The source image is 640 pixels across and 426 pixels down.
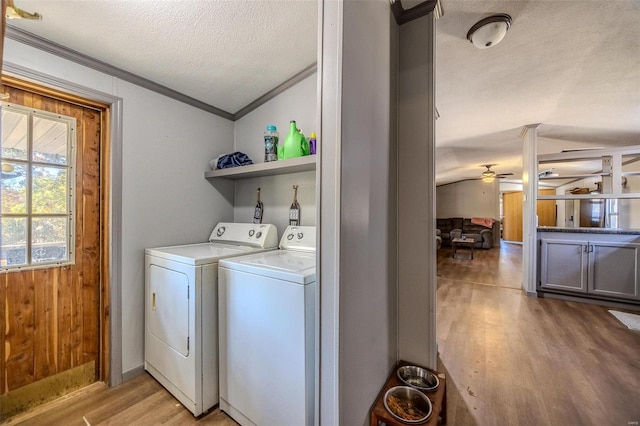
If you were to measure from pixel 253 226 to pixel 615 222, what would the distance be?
18.3 feet

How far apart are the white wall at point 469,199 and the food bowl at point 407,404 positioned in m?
8.01

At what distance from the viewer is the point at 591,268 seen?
125 inches

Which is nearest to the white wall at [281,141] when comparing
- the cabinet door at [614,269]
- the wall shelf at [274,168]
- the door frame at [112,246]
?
the wall shelf at [274,168]

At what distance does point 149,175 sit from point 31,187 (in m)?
0.63

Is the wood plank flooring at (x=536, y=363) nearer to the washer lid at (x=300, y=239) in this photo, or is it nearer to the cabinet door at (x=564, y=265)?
the cabinet door at (x=564, y=265)

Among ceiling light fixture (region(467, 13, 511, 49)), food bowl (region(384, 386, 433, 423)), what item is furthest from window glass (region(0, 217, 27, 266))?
ceiling light fixture (region(467, 13, 511, 49))

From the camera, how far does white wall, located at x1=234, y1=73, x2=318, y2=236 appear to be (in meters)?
2.14

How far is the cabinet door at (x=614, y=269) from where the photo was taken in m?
2.99

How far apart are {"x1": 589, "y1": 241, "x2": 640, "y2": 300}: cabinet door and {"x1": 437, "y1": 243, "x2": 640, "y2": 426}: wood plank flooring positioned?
0.26 meters

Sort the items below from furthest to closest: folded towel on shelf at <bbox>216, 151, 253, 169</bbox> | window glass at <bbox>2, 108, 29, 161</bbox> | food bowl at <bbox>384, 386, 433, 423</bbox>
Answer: folded towel on shelf at <bbox>216, 151, 253, 169</bbox> < window glass at <bbox>2, 108, 29, 161</bbox> < food bowl at <bbox>384, 386, 433, 423</bbox>

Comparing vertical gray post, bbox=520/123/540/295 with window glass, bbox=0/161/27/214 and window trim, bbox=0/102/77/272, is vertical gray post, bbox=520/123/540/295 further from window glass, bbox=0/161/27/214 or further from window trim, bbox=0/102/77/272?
window glass, bbox=0/161/27/214

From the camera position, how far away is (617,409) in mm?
1598

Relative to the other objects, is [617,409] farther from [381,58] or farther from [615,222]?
[615,222]

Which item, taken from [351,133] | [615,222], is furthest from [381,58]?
[615,222]
